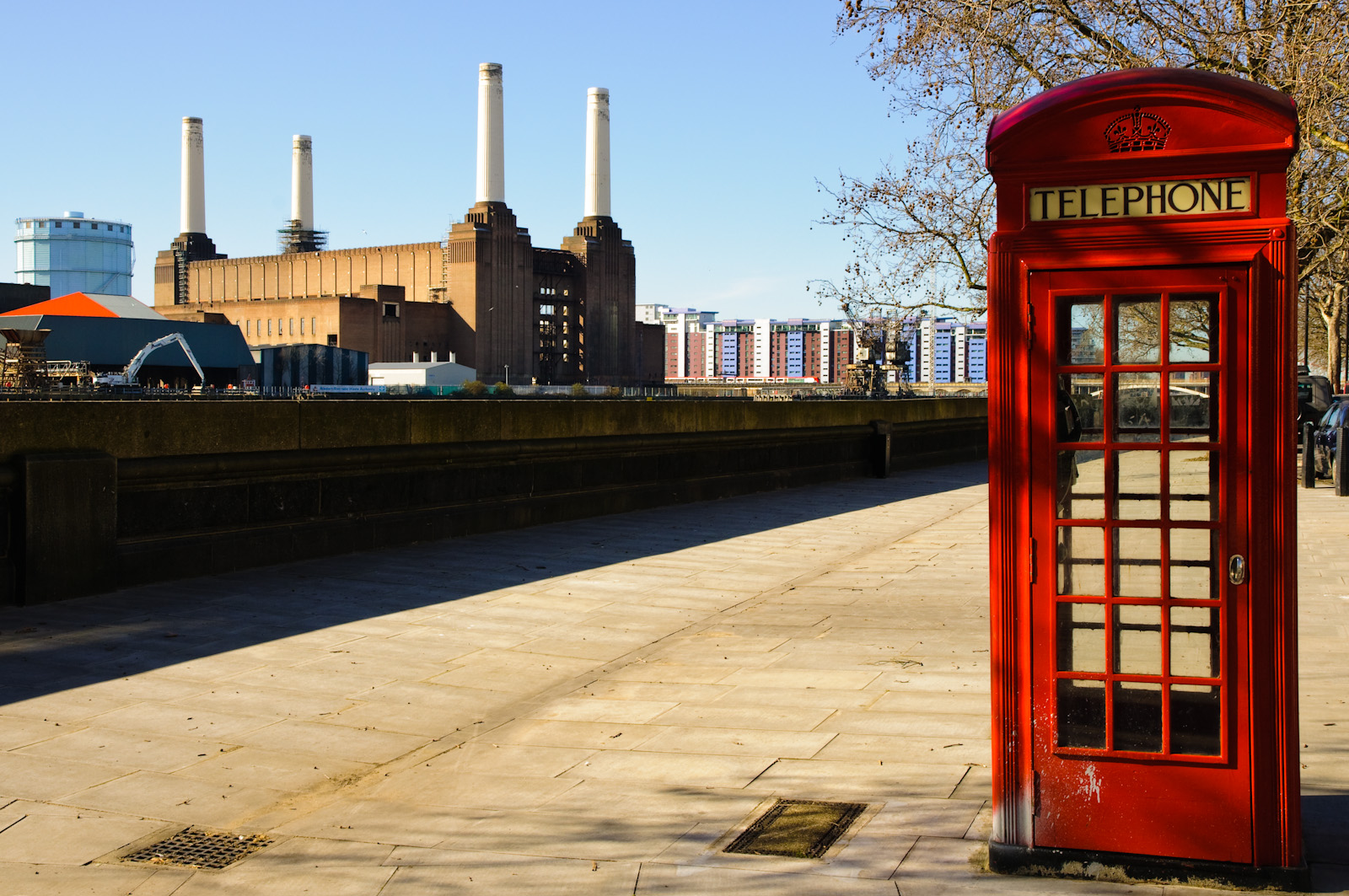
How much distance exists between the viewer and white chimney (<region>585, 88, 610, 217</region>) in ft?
438

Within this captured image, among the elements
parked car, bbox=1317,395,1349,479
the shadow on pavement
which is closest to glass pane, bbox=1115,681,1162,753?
the shadow on pavement

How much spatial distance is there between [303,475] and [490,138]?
124 meters

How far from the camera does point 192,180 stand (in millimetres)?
155375

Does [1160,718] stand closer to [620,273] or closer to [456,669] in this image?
[456,669]

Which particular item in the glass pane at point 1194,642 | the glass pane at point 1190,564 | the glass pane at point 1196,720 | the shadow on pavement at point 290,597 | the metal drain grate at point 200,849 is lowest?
the metal drain grate at point 200,849

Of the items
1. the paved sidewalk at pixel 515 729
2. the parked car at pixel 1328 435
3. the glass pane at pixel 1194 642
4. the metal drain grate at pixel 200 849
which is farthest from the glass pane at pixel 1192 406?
the parked car at pixel 1328 435

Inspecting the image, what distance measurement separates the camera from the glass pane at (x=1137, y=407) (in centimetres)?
366

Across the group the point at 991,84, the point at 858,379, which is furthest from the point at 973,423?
the point at 858,379

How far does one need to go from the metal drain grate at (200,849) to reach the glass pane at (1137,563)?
2.77 m

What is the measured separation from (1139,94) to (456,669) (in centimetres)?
432

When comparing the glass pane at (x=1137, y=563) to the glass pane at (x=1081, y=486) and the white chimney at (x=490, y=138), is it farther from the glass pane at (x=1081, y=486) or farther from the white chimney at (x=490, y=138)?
the white chimney at (x=490, y=138)

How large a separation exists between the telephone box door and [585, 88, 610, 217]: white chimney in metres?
135

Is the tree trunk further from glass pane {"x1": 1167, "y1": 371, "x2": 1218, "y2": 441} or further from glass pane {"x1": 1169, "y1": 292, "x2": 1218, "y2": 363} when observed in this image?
glass pane {"x1": 1167, "y1": 371, "x2": 1218, "y2": 441}

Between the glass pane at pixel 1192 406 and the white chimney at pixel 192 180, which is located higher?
the white chimney at pixel 192 180
